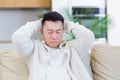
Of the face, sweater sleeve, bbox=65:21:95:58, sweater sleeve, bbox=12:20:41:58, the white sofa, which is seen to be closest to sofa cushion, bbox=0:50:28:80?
the white sofa

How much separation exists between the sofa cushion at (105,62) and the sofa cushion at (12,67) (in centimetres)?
55

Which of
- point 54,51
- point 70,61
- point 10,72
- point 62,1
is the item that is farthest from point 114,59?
point 62,1

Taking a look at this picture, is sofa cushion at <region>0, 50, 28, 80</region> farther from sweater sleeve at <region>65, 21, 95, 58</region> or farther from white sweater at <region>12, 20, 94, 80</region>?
sweater sleeve at <region>65, 21, 95, 58</region>

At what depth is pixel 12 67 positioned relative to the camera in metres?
1.89

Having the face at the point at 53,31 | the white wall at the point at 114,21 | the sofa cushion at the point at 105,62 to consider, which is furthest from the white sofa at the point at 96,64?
the white wall at the point at 114,21

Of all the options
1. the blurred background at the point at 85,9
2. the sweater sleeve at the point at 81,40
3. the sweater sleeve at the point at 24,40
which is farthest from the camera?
the blurred background at the point at 85,9

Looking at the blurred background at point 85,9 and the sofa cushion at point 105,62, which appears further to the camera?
the blurred background at point 85,9

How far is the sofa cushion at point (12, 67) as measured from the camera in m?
1.86

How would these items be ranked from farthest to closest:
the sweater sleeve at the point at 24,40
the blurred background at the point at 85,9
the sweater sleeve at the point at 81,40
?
the blurred background at the point at 85,9, the sweater sleeve at the point at 81,40, the sweater sleeve at the point at 24,40

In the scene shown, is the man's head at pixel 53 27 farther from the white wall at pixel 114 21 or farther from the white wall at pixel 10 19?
the white wall at pixel 10 19

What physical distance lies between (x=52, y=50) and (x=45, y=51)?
0.18 ft

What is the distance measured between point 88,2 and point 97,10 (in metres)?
0.21

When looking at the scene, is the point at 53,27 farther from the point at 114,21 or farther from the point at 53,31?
the point at 114,21

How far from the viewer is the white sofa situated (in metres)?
1.87
